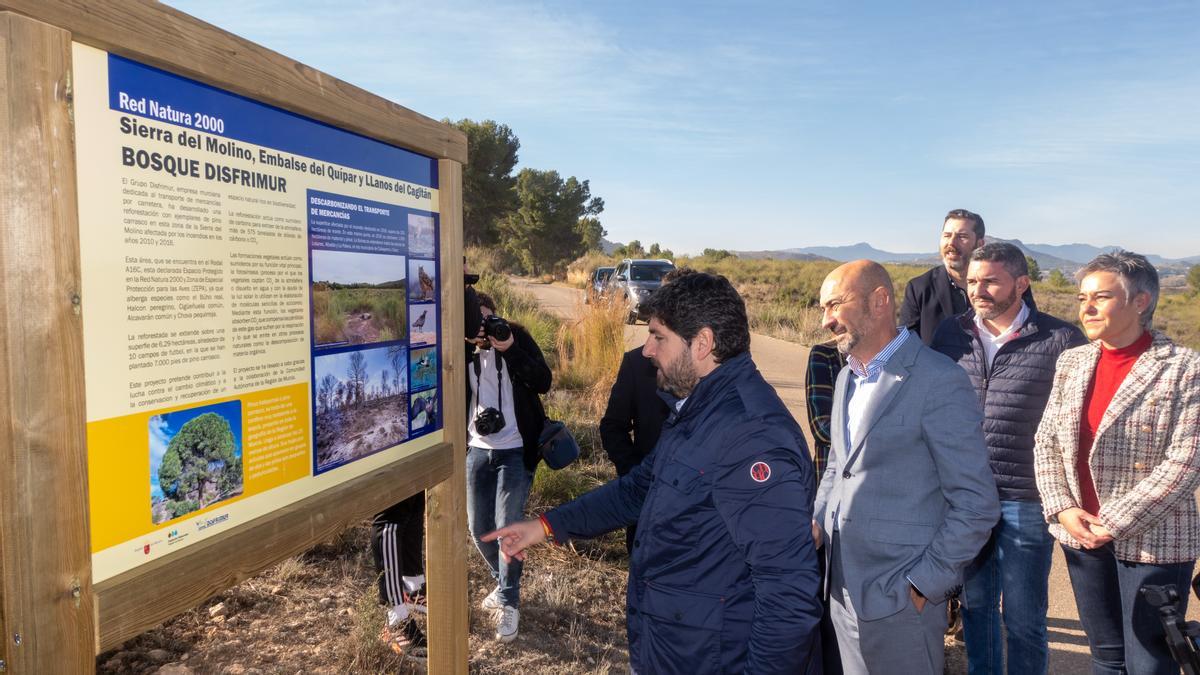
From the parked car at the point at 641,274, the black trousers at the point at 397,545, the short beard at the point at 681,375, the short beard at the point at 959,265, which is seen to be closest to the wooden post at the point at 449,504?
the short beard at the point at 681,375

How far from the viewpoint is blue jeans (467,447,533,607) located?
421 cm

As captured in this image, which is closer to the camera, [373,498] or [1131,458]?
[373,498]

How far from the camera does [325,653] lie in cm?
383

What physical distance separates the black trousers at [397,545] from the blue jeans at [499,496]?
1.21 feet

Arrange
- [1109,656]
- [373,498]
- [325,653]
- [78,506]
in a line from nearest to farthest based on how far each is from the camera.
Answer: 1. [78,506]
2. [373,498]
3. [1109,656]
4. [325,653]

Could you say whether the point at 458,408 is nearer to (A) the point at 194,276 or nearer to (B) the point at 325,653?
(A) the point at 194,276

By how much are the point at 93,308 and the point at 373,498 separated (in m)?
1.10

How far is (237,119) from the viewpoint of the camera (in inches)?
73.6

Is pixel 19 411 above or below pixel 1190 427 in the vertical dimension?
above

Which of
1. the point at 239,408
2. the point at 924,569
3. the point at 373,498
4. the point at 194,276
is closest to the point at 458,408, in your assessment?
the point at 373,498

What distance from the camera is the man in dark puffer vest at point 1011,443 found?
133 inches

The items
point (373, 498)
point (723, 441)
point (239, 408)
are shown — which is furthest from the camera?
point (373, 498)

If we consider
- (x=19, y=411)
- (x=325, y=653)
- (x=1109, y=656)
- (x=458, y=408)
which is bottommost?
(x=325, y=653)

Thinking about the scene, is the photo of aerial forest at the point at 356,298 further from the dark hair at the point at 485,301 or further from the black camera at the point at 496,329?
the dark hair at the point at 485,301
